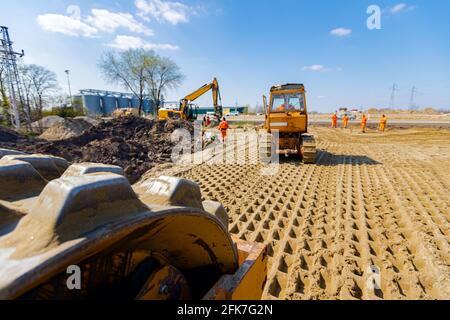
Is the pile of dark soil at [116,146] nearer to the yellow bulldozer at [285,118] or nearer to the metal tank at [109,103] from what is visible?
the yellow bulldozer at [285,118]

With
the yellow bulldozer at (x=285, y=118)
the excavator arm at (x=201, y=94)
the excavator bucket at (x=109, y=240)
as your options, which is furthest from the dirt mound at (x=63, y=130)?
the excavator bucket at (x=109, y=240)

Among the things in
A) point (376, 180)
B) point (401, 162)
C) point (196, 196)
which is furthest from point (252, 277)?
point (401, 162)

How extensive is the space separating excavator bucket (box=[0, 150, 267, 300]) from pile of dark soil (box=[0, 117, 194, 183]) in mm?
8146

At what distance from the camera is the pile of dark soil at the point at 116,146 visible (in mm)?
10008

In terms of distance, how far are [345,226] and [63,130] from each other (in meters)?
20.2

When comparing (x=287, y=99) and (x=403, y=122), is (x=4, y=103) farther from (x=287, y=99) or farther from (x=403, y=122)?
(x=403, y=122)

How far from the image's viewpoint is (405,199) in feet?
15.9

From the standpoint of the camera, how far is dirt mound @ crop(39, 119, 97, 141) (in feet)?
56.5

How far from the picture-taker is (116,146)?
10.9 m

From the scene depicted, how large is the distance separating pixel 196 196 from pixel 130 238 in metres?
0.32

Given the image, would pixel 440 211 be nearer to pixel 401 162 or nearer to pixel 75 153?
pixel 401 162

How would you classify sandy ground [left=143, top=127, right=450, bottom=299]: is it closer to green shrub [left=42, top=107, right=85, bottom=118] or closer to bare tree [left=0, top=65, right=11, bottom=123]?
bare tree [left=0, top=65, right=11, bottom=123]

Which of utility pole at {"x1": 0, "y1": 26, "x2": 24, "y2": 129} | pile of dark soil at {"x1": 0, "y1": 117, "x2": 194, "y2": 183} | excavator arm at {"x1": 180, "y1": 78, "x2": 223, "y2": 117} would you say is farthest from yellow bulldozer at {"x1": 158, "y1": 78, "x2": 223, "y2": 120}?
utility pole at {"x1": 0, "y1": 26, "x2": 24, "y2": 129}

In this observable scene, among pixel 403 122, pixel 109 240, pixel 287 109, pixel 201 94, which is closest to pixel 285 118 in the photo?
pixel 287 109
